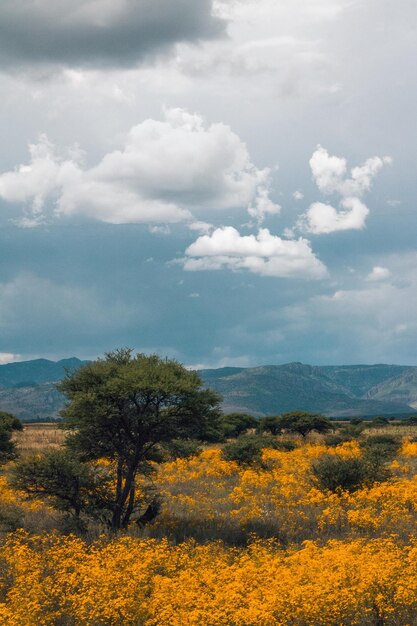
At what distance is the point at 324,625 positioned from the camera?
39.5 feet

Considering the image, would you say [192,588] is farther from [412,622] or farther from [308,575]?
[412,622]

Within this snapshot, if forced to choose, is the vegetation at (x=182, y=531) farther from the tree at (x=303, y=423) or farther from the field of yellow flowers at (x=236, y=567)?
the tree at (x=303, y=423)

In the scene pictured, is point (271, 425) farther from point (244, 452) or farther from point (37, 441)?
point (244, 452)

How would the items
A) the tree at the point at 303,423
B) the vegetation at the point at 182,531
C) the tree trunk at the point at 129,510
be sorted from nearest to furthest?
1. the vegetation at the point at 182,531
2. the tree trunk at the point at 129,510
3. the tree at the point at 303,423

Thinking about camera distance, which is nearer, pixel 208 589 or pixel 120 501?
pixel 208 589

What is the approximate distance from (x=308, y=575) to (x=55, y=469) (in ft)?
36.4

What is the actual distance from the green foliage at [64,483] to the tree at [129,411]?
Answer: 708 millimetres

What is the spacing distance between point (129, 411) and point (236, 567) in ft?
27.6

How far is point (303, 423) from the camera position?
71.8m

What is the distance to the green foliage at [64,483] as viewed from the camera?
21266 mm

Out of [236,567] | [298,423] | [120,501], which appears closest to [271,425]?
[298,423]

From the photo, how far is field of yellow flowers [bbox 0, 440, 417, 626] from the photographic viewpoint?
1240cm

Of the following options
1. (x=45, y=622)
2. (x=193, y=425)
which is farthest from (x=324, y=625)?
(x=193, y=425)

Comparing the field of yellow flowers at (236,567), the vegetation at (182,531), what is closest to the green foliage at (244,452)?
the vegetation at (182,531)
